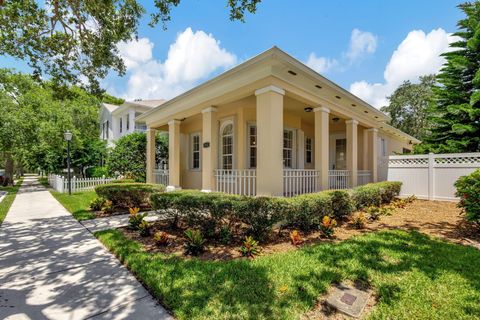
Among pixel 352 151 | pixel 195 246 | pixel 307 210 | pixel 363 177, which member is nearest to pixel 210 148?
pixel 307 210

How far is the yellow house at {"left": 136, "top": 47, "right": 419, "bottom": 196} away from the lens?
19.7 ft

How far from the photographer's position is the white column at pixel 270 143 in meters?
5.91

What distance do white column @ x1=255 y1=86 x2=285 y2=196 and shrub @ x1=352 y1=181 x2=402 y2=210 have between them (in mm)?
2878

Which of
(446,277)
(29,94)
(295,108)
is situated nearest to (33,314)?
(446,277)

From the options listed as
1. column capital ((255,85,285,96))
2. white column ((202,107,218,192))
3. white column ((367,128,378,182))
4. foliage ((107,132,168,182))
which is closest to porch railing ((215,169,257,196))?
white column ((202,107,218,192))

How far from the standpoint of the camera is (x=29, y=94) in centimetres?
1953

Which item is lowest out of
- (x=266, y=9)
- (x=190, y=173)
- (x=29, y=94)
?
(x=190, y=173)

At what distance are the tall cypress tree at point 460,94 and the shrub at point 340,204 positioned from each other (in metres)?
8.03

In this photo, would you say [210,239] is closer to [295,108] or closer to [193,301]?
[193,301]

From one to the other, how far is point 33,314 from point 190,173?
30.8 ft

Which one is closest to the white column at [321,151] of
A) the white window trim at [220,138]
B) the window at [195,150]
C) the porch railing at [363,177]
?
the white window trim at [220,138]

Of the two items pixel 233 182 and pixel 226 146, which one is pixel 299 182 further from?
pixel 226 146

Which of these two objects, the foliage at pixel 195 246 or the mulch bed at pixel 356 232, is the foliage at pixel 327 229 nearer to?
the mulch bed at pixel 356 232

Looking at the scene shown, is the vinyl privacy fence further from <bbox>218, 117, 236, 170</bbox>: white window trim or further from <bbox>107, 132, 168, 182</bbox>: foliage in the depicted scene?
<bbox>107, 132, 168, 182</bbox>: foliage
